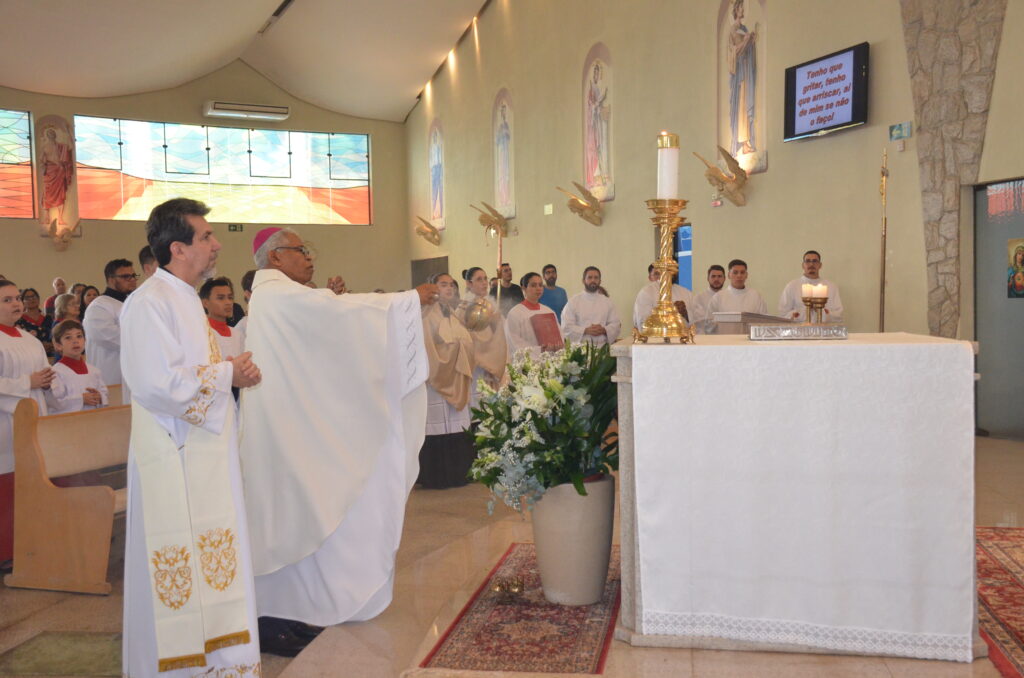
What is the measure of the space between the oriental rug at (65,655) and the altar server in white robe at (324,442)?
1.97 feet

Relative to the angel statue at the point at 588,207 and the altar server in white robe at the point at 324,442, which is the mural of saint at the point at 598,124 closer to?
the angel statue at the point at 588,207

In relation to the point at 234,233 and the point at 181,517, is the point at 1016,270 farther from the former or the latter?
the point at 234,233

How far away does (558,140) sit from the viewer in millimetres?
14203

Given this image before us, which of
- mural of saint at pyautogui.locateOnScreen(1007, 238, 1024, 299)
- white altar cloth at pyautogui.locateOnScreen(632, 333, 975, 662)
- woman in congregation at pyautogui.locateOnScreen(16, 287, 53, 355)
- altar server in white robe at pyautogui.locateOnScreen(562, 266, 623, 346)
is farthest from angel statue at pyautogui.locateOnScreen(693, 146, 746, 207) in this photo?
white altar cloth at pyautogui.locateOnScreen(632, 333, 975, 662)

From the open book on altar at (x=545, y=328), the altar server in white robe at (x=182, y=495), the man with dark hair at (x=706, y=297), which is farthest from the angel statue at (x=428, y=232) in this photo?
the altar server in white robe at (x=182, y=495)

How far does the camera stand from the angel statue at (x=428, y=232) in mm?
19422

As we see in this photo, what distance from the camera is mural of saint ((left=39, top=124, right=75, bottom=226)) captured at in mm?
16734

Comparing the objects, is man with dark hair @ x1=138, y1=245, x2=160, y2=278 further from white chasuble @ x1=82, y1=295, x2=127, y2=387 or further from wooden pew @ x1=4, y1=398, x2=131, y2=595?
white chasuble @ x1=82, y1=295, x2=127, y2=387

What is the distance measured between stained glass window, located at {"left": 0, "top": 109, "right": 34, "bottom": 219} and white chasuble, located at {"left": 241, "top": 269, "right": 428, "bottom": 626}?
49.5ft

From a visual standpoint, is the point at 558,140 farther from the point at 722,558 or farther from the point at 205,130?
the point at 722,558

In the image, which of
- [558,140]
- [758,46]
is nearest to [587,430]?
[758,46]

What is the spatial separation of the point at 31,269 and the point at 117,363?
1149cm

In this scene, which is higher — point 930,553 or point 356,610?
point 930,553

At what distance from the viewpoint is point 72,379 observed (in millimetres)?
5344
